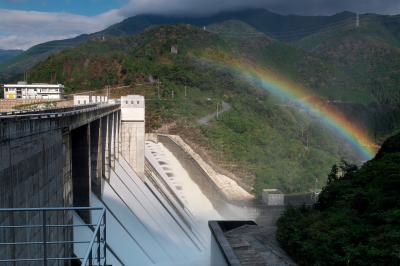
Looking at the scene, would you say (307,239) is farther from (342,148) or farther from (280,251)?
(342,148)

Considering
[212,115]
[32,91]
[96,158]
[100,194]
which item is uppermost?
[32,91]

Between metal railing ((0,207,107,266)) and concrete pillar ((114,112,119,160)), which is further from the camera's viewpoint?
concrete pillar ((114,112,119,160))

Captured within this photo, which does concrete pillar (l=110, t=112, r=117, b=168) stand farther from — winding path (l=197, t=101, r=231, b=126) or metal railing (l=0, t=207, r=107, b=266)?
winding path (l=197, t=101, r=231, b=126)

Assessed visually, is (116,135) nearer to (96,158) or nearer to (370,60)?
(96,158)

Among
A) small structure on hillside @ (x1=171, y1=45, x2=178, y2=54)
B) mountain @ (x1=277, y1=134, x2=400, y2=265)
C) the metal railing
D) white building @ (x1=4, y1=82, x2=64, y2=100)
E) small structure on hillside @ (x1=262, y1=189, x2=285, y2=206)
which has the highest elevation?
small structure on hillside @ (x1=171, y1=45, x2=178, y2=54)

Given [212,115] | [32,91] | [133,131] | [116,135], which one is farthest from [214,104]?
[116,135]

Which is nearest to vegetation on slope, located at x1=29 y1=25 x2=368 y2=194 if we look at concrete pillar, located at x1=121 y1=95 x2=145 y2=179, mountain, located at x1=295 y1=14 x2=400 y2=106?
concrete pillar, located at x1=121 y1=95 x2=145 y2=179

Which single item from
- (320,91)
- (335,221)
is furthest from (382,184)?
(320,91)
